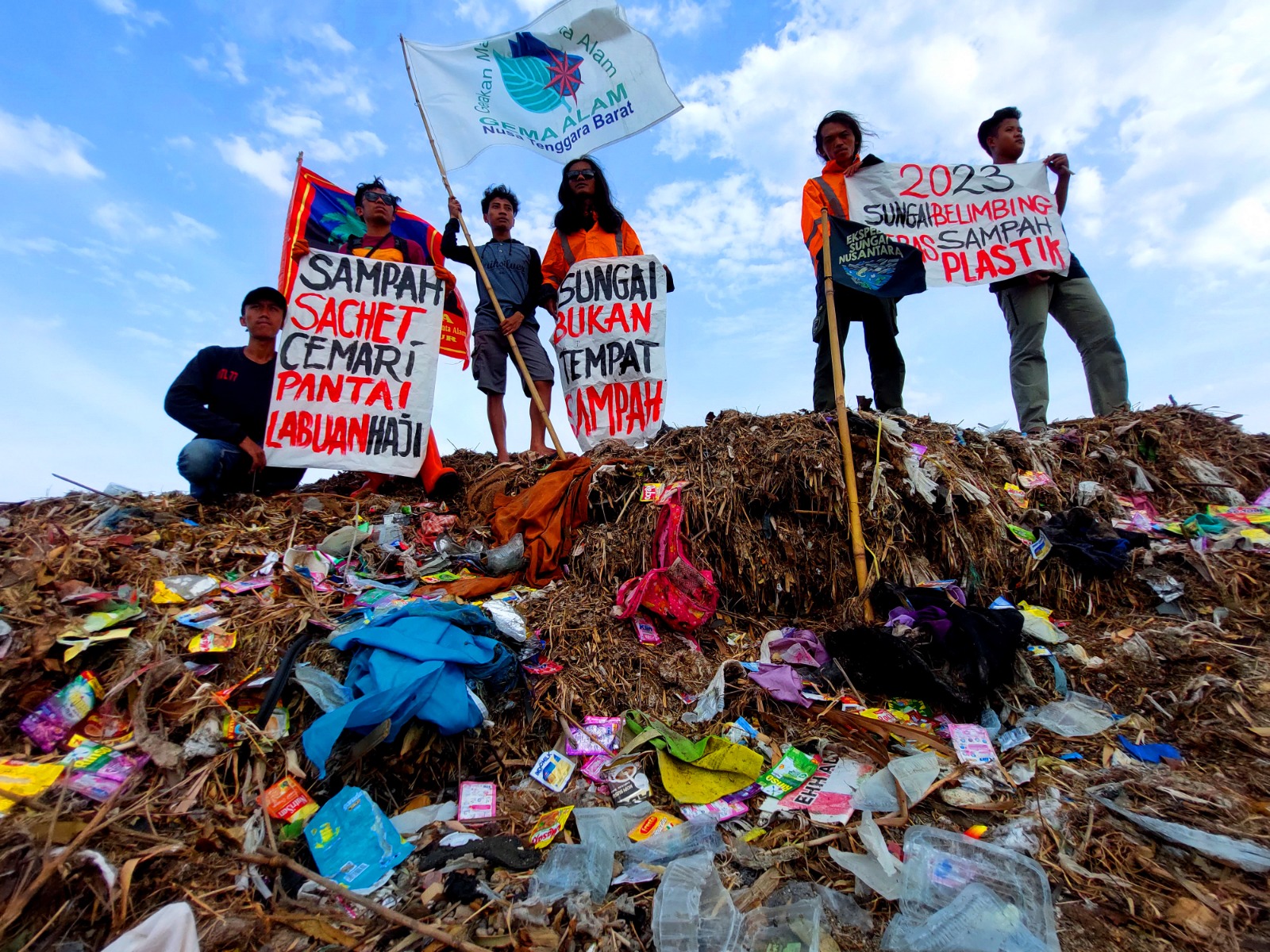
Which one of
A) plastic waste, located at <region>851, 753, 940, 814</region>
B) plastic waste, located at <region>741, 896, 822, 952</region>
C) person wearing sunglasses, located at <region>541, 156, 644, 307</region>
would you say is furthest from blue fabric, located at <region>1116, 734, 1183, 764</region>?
person wearing sunglasses, located at <region>541, 156, 644, 307</region>

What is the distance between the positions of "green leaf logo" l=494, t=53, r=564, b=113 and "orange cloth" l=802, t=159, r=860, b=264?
7.91 feet

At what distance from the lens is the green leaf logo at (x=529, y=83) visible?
545 centimetres

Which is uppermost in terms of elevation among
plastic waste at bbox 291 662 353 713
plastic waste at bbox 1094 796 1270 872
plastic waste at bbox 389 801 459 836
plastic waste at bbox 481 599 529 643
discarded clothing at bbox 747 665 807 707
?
plastic waste at bbox 481 599 529 643

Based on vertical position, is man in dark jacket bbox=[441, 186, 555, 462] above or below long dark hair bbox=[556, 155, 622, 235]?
below

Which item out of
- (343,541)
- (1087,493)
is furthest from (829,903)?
(1087,493)

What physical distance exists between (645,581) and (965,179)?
4857 millimetres

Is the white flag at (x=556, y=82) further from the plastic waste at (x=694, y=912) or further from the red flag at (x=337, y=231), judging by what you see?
the plastic waste at (x=694, y=912)

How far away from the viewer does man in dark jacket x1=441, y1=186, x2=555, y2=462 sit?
503 centimetres

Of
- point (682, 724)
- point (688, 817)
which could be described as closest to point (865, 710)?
point (682, 724)

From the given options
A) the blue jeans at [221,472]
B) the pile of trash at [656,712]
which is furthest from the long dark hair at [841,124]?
the blue jeans at [221,472]

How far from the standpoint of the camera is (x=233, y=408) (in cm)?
440

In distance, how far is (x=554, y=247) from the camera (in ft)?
17.3

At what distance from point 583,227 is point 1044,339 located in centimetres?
423

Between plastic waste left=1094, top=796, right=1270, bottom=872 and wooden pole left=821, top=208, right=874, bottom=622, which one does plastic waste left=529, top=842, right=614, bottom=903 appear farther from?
wooden pole left=821, top=208, right=874, bottom=622
